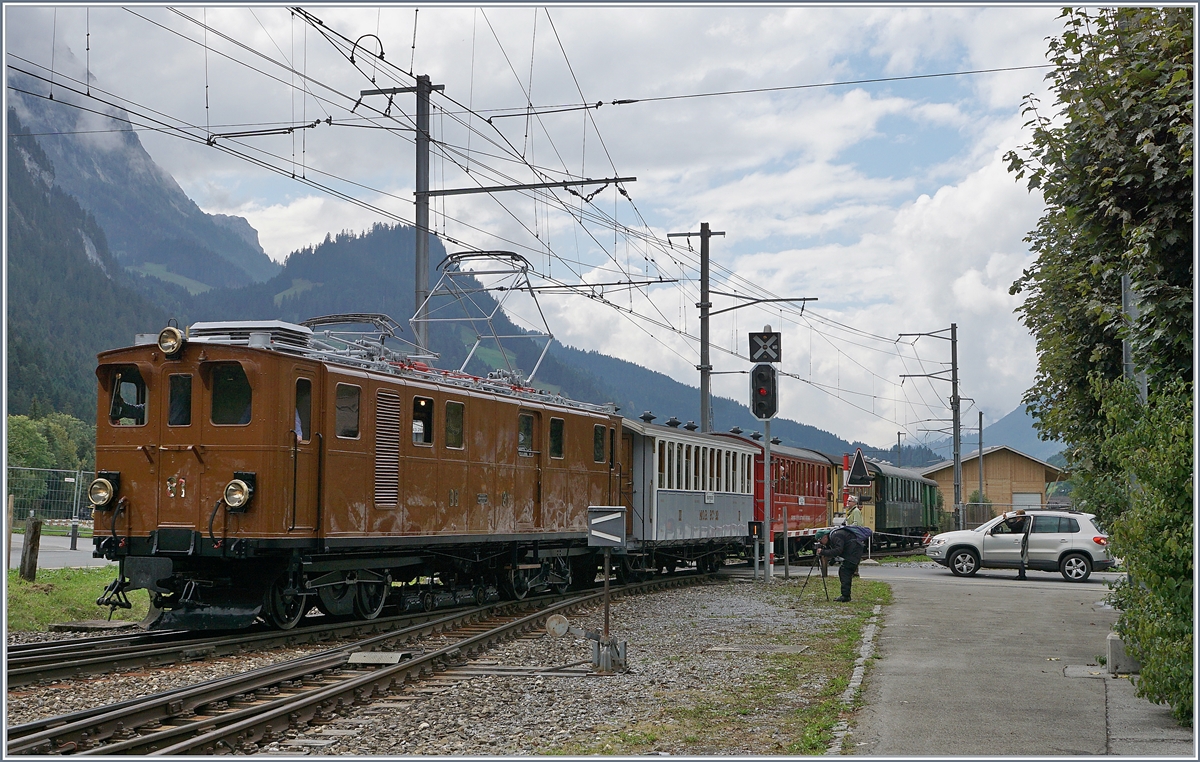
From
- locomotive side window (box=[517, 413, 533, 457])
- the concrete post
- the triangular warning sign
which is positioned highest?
locomotive side window (box=[517, 413, 533, 457])

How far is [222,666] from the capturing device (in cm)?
1052

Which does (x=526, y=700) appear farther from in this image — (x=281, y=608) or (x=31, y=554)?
(x=31, y=554)

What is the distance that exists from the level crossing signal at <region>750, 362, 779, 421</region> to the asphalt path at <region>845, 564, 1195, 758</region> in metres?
4.97

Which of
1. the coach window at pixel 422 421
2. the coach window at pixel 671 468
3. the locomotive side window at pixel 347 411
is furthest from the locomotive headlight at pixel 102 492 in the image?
the coach window at pixel 671 468

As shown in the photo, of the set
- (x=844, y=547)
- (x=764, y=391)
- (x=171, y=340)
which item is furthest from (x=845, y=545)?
(x=171, y=340)

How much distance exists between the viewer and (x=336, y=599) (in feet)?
44.6

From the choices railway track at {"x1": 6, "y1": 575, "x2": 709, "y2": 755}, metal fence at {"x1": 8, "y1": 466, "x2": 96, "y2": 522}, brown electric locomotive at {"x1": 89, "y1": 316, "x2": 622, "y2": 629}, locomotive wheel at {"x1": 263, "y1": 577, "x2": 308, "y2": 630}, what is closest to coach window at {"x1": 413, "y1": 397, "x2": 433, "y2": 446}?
brown electric locomotive at {"x1": 89, "y1": 316, "x2": 622, "y2": 629}

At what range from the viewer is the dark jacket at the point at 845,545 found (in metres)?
18.3

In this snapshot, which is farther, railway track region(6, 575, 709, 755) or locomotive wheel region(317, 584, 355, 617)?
locomotive wheel region(317, 584, 355, 617)

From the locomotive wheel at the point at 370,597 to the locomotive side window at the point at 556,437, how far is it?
4293 mm

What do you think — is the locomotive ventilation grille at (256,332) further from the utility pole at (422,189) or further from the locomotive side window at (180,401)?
the utility pole at (422,189)

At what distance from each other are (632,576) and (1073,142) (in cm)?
1459

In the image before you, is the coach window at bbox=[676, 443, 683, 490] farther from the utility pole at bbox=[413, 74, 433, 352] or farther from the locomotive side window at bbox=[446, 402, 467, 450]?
the locomotive side window at bbox=[446, 402, 467, 450]

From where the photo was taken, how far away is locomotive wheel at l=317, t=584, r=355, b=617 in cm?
1335
